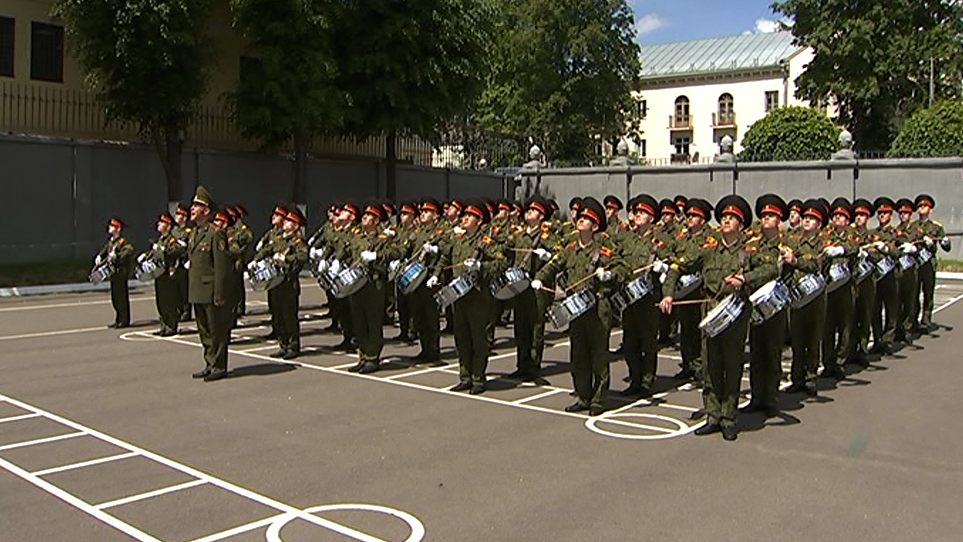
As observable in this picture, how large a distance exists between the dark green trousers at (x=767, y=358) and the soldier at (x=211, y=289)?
18.7 feet

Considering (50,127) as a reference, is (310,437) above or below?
below

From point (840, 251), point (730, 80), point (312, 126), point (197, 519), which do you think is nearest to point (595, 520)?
point (197, 519)

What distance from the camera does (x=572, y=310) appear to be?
8500 millimetres

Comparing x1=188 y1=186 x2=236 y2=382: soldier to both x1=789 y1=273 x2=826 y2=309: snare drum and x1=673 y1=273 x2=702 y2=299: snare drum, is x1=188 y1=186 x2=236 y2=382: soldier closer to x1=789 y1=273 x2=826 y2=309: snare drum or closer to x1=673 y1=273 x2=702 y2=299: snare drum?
x1=673 y1=273 x2=702 y2=299: snare drum

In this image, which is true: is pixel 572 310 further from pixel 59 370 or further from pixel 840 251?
pixel 59 370

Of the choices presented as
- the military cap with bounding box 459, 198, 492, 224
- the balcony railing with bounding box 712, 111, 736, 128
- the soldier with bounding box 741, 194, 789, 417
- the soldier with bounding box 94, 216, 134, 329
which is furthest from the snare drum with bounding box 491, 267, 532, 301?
the balcony railing with bounding box 712, 111, 736, 128

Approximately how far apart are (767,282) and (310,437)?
4.14 meters

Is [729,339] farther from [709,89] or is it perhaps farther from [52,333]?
[709,89]

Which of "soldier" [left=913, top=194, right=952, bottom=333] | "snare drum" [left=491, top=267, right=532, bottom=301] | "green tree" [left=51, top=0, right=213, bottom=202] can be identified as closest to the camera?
"snare drum" [left=491, top=267, right=532, bottom=301]

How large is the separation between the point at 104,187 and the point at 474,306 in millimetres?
17397

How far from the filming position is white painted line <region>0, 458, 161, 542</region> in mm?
5617

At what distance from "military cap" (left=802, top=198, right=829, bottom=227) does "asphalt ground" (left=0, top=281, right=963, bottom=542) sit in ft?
6.07

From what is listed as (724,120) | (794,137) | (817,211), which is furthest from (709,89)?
(817,211)

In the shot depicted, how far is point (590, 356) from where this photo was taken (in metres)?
8.81
